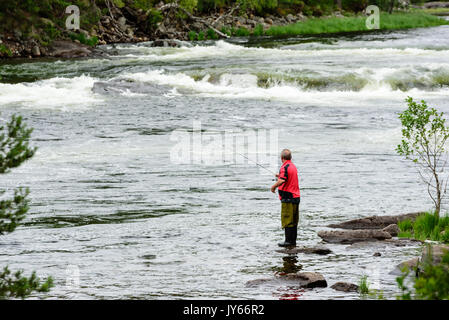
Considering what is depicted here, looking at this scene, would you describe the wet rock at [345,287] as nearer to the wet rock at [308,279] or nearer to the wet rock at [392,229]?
the wet rock at [308,279]

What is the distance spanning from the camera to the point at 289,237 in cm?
1379

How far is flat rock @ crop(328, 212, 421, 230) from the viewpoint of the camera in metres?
15.0

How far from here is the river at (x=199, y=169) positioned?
41.2 feet

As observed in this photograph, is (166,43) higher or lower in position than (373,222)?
higher

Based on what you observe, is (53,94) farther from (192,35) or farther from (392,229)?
(192,35)

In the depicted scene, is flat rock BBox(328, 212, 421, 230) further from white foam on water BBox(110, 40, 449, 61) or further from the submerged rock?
the submerged rock

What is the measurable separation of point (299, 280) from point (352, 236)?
307 centimetres

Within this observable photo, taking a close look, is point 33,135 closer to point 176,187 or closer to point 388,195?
point 176,187

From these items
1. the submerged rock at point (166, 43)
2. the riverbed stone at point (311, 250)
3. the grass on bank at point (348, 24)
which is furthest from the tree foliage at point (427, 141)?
the grass on bank at point (348, 24)

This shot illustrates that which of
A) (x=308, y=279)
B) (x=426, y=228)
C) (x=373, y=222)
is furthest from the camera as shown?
(x=373, y=222)

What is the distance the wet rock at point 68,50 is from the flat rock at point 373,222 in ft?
118

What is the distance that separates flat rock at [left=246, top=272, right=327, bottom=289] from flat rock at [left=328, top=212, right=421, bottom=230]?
147 inches

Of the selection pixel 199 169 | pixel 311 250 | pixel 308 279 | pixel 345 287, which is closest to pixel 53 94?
pixel 199 169

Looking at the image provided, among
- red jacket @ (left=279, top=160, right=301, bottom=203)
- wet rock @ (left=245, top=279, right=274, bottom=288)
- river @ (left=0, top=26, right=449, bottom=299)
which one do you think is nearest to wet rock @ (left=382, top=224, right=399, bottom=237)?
river @ (left=0, top=26, right=449, bottom=299)
